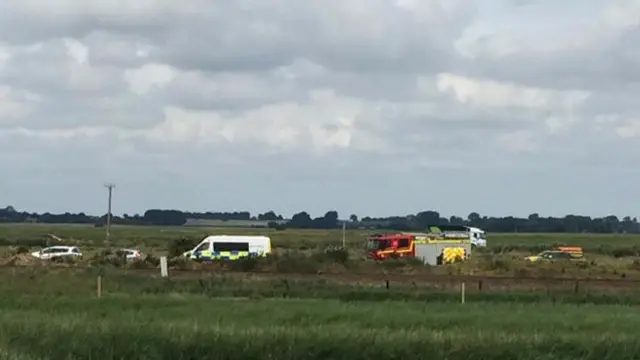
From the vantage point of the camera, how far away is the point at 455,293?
32.2 meters

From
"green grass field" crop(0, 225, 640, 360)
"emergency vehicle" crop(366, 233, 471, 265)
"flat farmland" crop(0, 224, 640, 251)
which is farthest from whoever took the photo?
"flat farmland" crop(0, 224, 640, 251)

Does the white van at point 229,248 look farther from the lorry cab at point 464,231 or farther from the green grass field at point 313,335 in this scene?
the green grass field at point 313,335

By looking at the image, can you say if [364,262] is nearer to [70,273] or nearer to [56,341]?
[70,273]

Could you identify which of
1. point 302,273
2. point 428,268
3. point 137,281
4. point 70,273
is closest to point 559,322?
point 137,281

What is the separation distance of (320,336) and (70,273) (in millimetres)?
21010

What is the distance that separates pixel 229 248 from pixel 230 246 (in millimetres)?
297

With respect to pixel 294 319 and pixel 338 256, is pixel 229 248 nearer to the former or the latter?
pixel 338 256

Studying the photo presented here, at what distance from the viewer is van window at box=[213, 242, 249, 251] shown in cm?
5648

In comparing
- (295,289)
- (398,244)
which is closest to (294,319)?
(295,289)

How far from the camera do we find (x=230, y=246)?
57062 millimetres

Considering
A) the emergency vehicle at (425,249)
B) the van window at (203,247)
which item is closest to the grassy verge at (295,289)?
the van window at (203,247)

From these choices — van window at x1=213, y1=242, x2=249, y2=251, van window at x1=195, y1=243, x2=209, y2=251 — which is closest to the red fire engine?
van window at x1=213, y1=242, x2=249, y2=251

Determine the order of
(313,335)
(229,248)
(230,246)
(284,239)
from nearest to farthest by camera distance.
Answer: (313,335)
(229,248)
(230,246)
(284,239)

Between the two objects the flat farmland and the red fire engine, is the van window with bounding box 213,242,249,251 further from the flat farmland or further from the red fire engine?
the flat farmland
